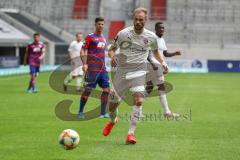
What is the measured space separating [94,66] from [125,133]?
2977 millimetres

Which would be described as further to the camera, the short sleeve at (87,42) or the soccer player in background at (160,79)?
the soccer player in background at (160,79)

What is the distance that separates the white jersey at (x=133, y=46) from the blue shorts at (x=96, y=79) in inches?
134

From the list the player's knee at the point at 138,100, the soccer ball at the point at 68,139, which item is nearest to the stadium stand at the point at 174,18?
the player's knee at the point at 138,100

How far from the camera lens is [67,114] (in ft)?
51.5

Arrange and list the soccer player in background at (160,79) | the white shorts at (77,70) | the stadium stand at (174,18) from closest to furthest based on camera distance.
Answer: the soccer player in background at (160,79)
the white shorts at (77,70)
the stadium stand at (174,18)

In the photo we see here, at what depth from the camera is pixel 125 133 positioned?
1234 cm

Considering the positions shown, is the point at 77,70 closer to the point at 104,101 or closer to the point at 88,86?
the point at 104,101

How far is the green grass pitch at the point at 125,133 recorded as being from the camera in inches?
383

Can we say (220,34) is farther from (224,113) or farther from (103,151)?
(103,151)

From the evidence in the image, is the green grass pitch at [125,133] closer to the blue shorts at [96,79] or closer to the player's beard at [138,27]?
the blue shorts at [96,79]

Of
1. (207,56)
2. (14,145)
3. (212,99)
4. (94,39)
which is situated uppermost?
(94,39)

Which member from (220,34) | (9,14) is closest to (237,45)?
(220,34)

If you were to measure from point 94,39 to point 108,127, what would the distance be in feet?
12.0

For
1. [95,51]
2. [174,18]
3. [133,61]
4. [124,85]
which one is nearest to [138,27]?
[133,61]
